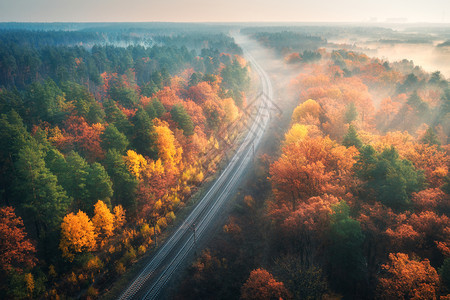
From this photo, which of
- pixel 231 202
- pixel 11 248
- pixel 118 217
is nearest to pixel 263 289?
pixel 231 202

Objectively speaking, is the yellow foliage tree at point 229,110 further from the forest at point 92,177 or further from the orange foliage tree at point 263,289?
the orange foliage tree at point 263,289

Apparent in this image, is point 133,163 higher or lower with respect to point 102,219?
higher

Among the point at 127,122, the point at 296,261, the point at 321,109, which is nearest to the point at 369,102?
the point at 321,109

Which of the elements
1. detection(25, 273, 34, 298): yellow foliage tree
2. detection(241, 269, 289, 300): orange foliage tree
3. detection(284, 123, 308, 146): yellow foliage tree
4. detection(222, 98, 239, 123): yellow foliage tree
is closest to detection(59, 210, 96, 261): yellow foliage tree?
detection(25, 273, 34, 298): yellow foliage tree

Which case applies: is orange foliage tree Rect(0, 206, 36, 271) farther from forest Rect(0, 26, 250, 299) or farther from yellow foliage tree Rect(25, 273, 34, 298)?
yellow foliage tree Rect(25, 273, 34, 298)

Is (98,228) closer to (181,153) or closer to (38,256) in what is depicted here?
(38,256)

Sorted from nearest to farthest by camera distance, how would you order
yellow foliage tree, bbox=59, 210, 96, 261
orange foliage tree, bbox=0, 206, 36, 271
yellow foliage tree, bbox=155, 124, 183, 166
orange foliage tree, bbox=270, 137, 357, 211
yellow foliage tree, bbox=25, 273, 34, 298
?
orange foliage tree, bbox=0, 206, 36, 271
yellow foliage tree, bbox=25, 273, 34, 298
yellow foliage tree, bbox=59, 210, 96, 261
orange foliage tree, bbox=270, 137, 357, 211
yellow foliage tree, bbox=155, 124, 183, 166

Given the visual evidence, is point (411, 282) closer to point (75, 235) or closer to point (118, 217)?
point (75, 235)
